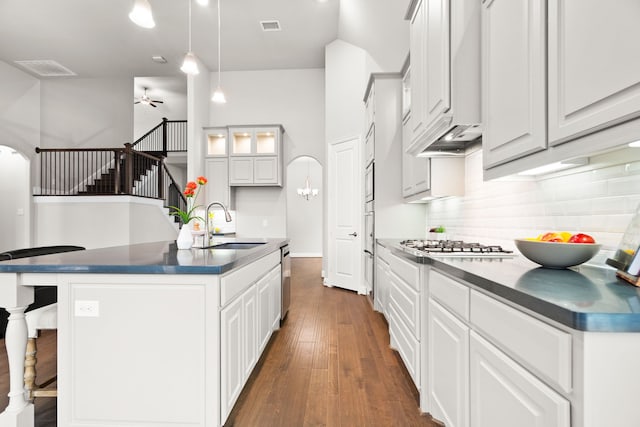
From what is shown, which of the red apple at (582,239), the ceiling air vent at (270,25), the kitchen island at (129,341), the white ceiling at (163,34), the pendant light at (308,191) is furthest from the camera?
the pendant light at (308,191)

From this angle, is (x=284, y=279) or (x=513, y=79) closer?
(x=513, y=79)

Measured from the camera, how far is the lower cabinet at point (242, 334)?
1.79m

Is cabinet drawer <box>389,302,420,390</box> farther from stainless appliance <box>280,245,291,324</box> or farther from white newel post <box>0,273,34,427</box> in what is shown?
white newel post <box>0,273,34,427</box>

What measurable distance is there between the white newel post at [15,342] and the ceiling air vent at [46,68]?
7.69 metres

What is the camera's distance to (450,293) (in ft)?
5.32

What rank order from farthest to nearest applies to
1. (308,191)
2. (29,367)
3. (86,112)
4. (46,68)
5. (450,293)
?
1. (308,191)
2. (86,112)
3. (46,68)
4. (29,367)
5. (450,293)

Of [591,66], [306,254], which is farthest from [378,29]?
[306,254]

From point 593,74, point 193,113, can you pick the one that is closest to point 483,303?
point 593,74

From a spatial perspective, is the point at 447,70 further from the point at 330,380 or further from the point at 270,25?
the point at 270,25

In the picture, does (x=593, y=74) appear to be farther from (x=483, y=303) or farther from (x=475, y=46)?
(x=475, y=46)

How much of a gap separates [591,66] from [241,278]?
1904mm

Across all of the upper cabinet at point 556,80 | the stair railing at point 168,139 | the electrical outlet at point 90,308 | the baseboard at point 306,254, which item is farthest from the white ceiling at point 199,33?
the baseboard at point 306,254

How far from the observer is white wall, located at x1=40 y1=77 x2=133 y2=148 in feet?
26.4

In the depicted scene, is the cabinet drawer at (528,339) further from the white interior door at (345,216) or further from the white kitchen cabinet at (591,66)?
the white interior door at (345,216)
